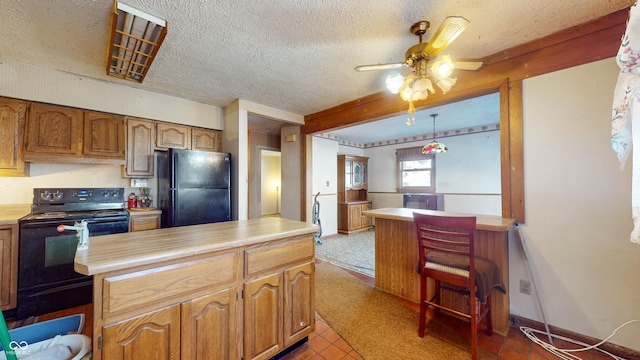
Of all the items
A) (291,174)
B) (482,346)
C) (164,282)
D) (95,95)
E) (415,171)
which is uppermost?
(95,95)

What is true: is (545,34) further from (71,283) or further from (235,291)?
(71,283)

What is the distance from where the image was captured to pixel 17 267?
2.16 metres

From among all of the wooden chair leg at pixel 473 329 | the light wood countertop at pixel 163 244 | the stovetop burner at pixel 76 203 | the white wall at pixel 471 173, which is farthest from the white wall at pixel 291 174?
the white wall at pixel 471 173

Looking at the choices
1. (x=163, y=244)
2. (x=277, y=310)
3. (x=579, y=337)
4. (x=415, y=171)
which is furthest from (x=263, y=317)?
(x=415, y=171)

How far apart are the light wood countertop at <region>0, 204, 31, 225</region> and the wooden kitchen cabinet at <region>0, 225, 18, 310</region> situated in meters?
0.08

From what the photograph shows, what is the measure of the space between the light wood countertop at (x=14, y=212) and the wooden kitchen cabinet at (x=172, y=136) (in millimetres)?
1383

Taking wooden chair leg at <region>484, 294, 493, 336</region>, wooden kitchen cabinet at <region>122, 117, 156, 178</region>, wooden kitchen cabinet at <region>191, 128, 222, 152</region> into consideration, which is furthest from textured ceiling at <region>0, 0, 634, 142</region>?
wooden chair leg at <region>484, 294, 493, 336</region>

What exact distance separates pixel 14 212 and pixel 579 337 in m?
5.34

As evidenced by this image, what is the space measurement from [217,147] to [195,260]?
9.20 ft

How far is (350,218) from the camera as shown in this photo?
Answer: 5.82m

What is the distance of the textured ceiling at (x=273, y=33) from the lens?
164 cm

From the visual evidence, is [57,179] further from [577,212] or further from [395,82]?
[577,212]

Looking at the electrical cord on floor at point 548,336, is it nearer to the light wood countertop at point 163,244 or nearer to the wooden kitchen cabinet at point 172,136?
the light wood countertop at point 163,244

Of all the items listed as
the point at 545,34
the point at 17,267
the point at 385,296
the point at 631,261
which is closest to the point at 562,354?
the point at 631,261
